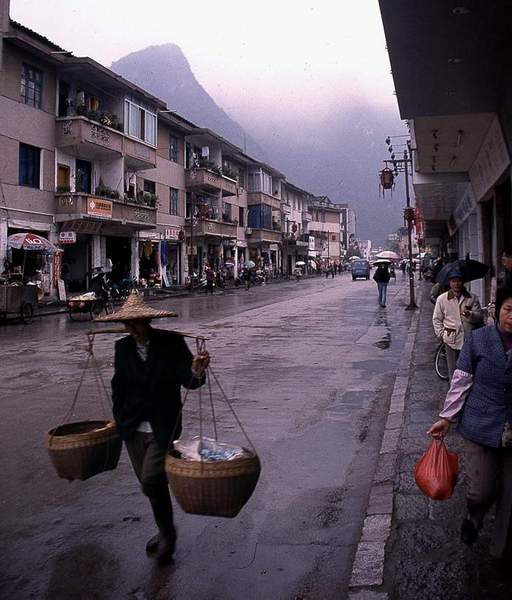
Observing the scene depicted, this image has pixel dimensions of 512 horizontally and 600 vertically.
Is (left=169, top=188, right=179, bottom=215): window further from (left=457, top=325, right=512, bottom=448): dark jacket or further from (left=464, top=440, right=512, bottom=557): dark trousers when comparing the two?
(left=464, top=440, right=512, bottom=557): dark trousers

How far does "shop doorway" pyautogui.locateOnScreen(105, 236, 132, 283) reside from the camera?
108ft

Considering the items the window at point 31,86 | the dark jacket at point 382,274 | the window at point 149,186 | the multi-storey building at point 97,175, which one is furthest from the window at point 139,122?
the dark jacket at point 382,274

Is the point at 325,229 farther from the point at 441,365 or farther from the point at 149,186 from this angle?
the point at 441,365

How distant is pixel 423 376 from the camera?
30.0 feet

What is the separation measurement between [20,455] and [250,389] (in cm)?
355

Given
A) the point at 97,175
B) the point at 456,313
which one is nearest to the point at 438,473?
the point at 456,313

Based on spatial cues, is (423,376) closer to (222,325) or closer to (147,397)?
(147,397)

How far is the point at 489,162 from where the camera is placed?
38.5 feet

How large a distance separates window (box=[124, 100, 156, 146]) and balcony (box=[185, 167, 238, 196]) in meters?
6.23

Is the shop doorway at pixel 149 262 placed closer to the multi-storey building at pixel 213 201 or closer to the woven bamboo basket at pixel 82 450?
the multi-storey building at pixel 213 201

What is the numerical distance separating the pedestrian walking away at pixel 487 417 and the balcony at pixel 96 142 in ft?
84.8

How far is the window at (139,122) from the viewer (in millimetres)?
31792

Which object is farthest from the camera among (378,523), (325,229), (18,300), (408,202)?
(325,229)

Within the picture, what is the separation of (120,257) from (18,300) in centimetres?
1523
